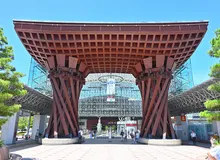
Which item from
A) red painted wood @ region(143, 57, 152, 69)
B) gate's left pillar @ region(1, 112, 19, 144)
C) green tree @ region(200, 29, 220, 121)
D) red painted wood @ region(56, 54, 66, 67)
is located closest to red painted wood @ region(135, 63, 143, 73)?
red painted wood @ region(143, 57, 152, 69)

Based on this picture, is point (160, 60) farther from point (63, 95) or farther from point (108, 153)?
point (108, 153)

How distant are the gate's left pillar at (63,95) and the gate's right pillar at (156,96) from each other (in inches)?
433

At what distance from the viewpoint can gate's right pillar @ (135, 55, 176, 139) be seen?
25.9m

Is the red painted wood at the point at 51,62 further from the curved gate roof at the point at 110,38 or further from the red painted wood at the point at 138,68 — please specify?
the red painted wood at the point at 138,68

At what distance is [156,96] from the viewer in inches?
1071

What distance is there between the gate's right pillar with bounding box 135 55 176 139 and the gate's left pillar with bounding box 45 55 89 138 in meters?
11.0

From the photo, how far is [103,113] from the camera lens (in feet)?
246

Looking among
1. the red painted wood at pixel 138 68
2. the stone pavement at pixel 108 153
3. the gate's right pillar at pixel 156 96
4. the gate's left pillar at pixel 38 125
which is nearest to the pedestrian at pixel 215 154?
the stone pavement at pixel 108 153

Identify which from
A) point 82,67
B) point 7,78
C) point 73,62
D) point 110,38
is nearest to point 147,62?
point 110,38

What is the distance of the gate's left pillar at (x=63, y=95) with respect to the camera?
1023 inches

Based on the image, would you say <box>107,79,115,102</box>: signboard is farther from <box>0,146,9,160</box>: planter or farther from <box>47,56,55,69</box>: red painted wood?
<box>0,146,9,160</box>: planter

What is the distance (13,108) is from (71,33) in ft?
54.2

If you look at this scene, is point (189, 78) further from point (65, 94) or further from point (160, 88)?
point (65, 94)

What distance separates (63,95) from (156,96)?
1411 cm
